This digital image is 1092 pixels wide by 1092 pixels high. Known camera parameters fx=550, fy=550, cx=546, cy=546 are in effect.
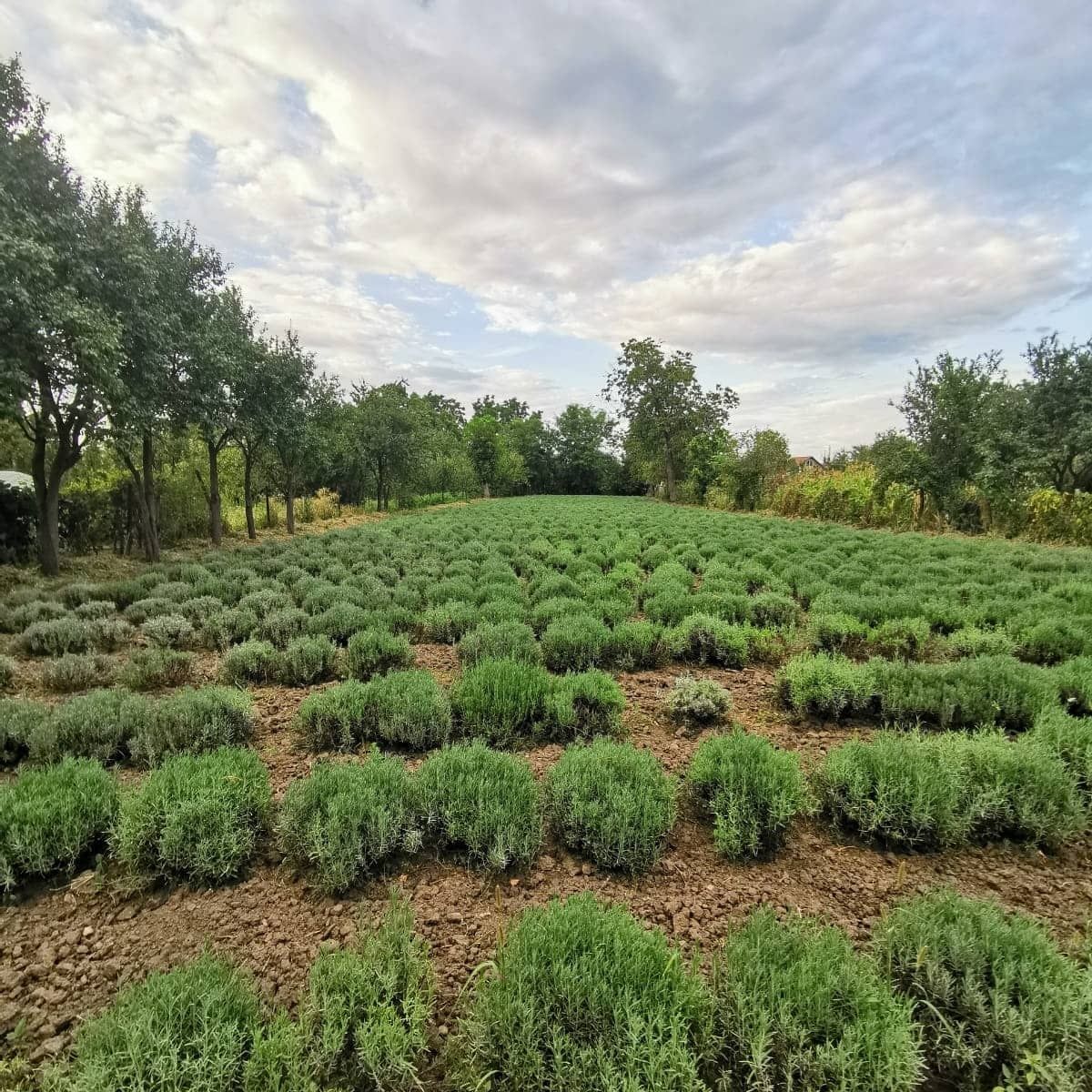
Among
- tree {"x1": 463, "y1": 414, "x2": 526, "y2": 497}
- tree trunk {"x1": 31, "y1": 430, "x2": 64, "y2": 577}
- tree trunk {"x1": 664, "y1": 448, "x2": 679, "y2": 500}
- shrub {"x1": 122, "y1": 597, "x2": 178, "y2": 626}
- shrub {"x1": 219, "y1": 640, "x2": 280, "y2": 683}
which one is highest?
tree {"x1": 463, "y1": 414, "x2": 526, "y2": 497}

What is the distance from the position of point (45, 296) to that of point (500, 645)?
958cm

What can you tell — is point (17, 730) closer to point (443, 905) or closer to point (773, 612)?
point (443, 905)

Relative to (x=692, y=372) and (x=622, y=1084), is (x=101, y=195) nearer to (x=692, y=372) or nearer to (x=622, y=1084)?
(x=622, y=1084)

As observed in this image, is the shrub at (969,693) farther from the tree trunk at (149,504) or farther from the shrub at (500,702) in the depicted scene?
the tree trunk at (149,504)

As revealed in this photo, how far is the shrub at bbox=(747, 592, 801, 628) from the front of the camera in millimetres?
7914

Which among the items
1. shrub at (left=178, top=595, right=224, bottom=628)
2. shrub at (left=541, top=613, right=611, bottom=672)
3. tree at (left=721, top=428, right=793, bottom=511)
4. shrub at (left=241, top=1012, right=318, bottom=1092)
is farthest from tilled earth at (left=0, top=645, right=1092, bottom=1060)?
tree at (left=721, top=428, right=793, bottom=511)

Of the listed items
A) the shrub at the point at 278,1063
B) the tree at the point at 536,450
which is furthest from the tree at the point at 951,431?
the tree at the point at 536,450

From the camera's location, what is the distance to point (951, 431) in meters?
20.4

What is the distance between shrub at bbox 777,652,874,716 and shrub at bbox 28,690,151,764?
5782 millimetres

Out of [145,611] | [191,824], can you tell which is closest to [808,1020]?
[191,824]

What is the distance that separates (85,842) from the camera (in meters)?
3.34

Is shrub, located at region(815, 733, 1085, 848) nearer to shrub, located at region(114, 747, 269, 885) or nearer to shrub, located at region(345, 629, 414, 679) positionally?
shrub, located at region(114, 747, 269, 885)

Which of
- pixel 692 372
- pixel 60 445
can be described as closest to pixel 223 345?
pixel 60 445

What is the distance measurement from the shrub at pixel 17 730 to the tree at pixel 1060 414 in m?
24.1
